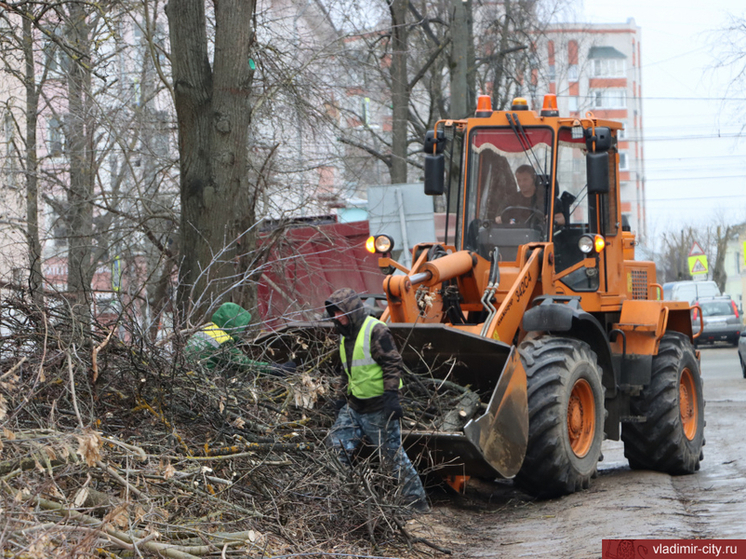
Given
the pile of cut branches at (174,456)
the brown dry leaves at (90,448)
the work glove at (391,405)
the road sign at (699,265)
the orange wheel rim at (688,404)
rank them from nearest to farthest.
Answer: the brown dry leaves at (90,448) → the pile of cut branches at (174,456) → the work glove at (391,405) → the orange wheel rim at (688,404) → the road sign at (699,265)

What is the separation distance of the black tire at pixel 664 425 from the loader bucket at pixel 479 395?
215cm

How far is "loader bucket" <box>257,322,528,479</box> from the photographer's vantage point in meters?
6.39

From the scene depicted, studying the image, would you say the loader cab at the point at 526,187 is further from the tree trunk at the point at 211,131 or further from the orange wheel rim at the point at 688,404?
the tree trunk at the point at 211,131

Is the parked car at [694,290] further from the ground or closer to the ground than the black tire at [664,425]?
closer to the ground

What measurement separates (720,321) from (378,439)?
82.4ft

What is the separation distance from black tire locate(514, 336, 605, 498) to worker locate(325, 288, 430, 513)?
3.04 feet

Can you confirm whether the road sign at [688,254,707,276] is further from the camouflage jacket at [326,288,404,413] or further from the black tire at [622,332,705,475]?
the camouflage jacket at [326,288,404,413]

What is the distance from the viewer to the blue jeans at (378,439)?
6.32 m

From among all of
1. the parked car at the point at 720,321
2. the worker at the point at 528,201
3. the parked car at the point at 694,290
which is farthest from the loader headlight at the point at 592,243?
the parked car at the point at 694,290

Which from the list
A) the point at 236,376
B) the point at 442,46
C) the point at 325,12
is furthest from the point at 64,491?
the point at 442,46

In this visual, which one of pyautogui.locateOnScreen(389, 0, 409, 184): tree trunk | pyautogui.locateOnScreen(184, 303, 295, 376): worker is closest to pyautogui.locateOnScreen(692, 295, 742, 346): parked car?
pyautogui.locateOnScreen(389, 0, 409, 184): tree trunk

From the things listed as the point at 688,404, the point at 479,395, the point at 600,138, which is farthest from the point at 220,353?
the point at 688,404

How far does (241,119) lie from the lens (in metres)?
9.73

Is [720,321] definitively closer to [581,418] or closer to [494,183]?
[494,183]
